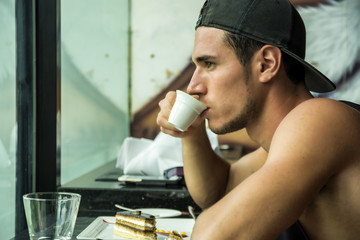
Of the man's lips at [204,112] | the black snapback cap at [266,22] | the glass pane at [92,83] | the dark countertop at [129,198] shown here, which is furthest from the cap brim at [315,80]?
the glass pane at [92,83]

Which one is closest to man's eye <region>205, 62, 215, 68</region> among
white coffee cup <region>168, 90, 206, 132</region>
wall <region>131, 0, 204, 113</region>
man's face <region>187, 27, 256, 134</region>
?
man's face <region>187, 27, 256, 134</region>

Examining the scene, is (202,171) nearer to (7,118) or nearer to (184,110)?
(184,110)

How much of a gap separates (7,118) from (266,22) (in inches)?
32.5

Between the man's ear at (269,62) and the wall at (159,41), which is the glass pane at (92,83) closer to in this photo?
the wall at (159,41)

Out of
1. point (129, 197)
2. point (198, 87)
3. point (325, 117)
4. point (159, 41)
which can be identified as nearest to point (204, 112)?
point (198, 87)

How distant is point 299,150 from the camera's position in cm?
94

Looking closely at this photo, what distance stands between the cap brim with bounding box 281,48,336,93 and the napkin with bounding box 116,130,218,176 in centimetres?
74

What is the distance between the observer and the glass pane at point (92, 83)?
1.96m

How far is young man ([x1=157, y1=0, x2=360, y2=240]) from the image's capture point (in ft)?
3.02

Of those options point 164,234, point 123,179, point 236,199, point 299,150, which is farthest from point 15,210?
point 299,150

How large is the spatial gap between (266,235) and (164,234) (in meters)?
0.39

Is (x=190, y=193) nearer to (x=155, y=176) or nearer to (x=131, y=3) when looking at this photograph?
(x=155, y=176)

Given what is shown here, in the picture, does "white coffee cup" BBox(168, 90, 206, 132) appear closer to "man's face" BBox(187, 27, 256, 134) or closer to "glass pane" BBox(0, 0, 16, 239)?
"man's face" BBox(187, 27, 256, 134)

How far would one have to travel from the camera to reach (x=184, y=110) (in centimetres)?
119
